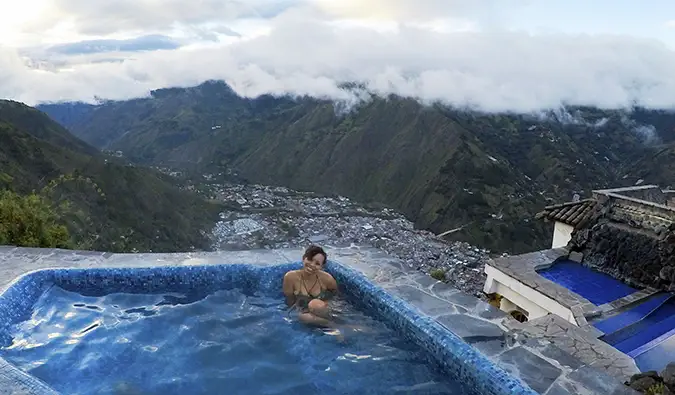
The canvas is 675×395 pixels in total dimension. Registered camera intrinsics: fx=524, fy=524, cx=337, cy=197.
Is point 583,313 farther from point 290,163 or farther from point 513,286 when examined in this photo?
point 290,163

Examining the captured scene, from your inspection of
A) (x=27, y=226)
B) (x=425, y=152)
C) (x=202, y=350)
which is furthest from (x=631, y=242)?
(x=425, y=152)

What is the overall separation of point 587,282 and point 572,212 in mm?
2898

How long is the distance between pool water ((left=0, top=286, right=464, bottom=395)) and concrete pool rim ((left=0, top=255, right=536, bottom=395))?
0.13m

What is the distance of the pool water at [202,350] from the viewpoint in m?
4.26

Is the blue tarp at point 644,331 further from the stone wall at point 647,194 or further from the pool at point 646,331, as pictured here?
the stone wall at point 647,194

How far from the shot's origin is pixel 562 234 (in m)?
11.6

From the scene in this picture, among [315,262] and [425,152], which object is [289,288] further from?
[425,152]

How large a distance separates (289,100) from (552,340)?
15217 cm

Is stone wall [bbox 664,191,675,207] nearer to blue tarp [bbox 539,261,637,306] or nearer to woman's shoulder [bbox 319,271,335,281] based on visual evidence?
blue tarp [bbox 539,261,637,306]

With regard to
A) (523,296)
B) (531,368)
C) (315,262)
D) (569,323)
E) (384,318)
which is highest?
(315,262)

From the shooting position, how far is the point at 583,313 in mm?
7375

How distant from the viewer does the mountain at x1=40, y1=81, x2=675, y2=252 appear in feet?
250

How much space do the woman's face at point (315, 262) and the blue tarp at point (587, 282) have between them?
16.0 ft

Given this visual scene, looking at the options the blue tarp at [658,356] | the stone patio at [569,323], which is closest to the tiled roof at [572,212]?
the stone patio at [569,323]
